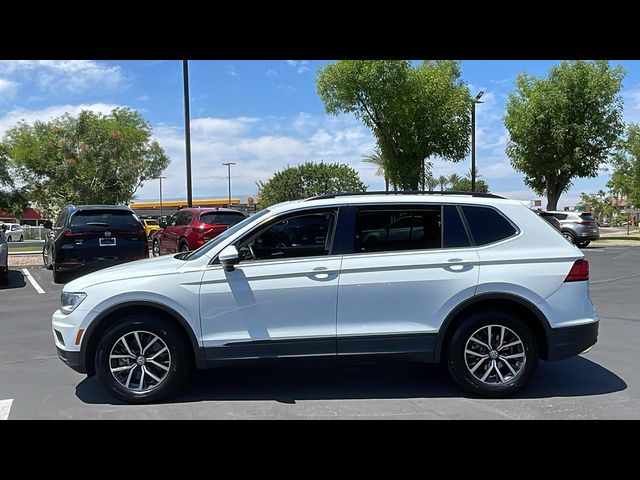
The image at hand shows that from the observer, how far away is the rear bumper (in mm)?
4570

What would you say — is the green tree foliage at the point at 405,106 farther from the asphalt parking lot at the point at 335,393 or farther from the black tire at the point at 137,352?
the black tire at the point at 137,352

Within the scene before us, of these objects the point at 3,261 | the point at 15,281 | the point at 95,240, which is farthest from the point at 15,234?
the point at 95,240

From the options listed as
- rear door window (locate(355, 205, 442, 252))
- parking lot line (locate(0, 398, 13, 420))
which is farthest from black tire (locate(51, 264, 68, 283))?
rear door window (locate(355, 205, 442, 252))

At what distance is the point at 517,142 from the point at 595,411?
2844cm

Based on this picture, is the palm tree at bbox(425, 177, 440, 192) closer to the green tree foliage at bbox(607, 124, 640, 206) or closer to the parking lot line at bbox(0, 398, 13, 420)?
the green tree foliage at bbox(607, 124, 640, 206)

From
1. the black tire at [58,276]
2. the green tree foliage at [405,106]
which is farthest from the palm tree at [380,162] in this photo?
the black tire at [58,276]

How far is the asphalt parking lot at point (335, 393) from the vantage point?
4336mm

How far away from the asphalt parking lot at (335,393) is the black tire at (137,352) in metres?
0.12

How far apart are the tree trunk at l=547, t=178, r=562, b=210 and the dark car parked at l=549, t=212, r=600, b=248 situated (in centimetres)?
697

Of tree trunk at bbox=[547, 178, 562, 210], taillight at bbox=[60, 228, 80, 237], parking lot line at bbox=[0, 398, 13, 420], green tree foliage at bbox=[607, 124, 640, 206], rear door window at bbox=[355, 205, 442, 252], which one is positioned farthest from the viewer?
green tree foliage at bbox=[607, 124, 640, 206]
